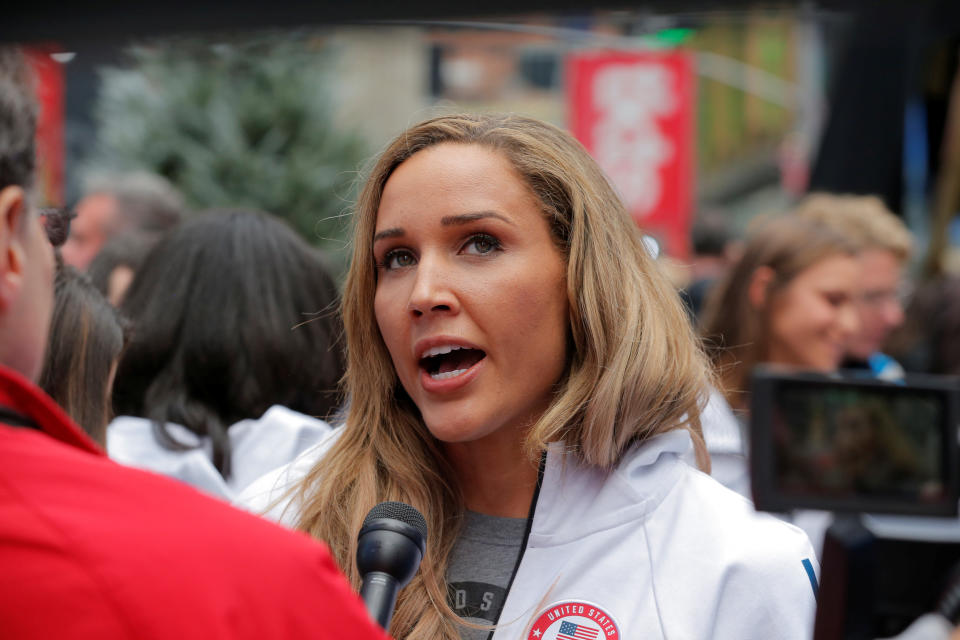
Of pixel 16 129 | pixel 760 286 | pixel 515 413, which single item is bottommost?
pixel 760 286

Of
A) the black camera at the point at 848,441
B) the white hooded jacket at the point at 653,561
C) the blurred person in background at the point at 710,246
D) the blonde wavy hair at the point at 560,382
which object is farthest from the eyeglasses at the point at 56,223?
the blurred person in background at the point at 710,246

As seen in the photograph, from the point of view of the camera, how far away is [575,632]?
2.17 metres

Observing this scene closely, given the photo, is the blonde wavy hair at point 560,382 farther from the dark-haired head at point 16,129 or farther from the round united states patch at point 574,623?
the dark-haired head at point 16,129

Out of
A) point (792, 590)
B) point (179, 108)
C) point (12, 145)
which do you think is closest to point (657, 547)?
point (792, 590)

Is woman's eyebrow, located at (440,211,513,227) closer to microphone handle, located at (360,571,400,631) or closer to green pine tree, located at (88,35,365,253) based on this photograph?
microphone handle, located at (360,571,400,631)

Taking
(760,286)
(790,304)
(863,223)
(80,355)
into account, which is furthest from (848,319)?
(80,355)

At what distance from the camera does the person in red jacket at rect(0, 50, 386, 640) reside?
106cm

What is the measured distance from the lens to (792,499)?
1.28 m

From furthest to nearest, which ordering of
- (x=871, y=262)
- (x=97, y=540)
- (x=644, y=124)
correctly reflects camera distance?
(x=644, y=124), (x=871, y=262), (x=97, y=540)

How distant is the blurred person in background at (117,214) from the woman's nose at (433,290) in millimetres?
3431

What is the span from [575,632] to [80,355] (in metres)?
1.38

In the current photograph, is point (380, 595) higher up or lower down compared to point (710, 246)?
higher up

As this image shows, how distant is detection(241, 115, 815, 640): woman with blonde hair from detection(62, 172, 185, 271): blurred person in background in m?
3.23

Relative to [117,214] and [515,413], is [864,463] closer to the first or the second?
[515,413]
